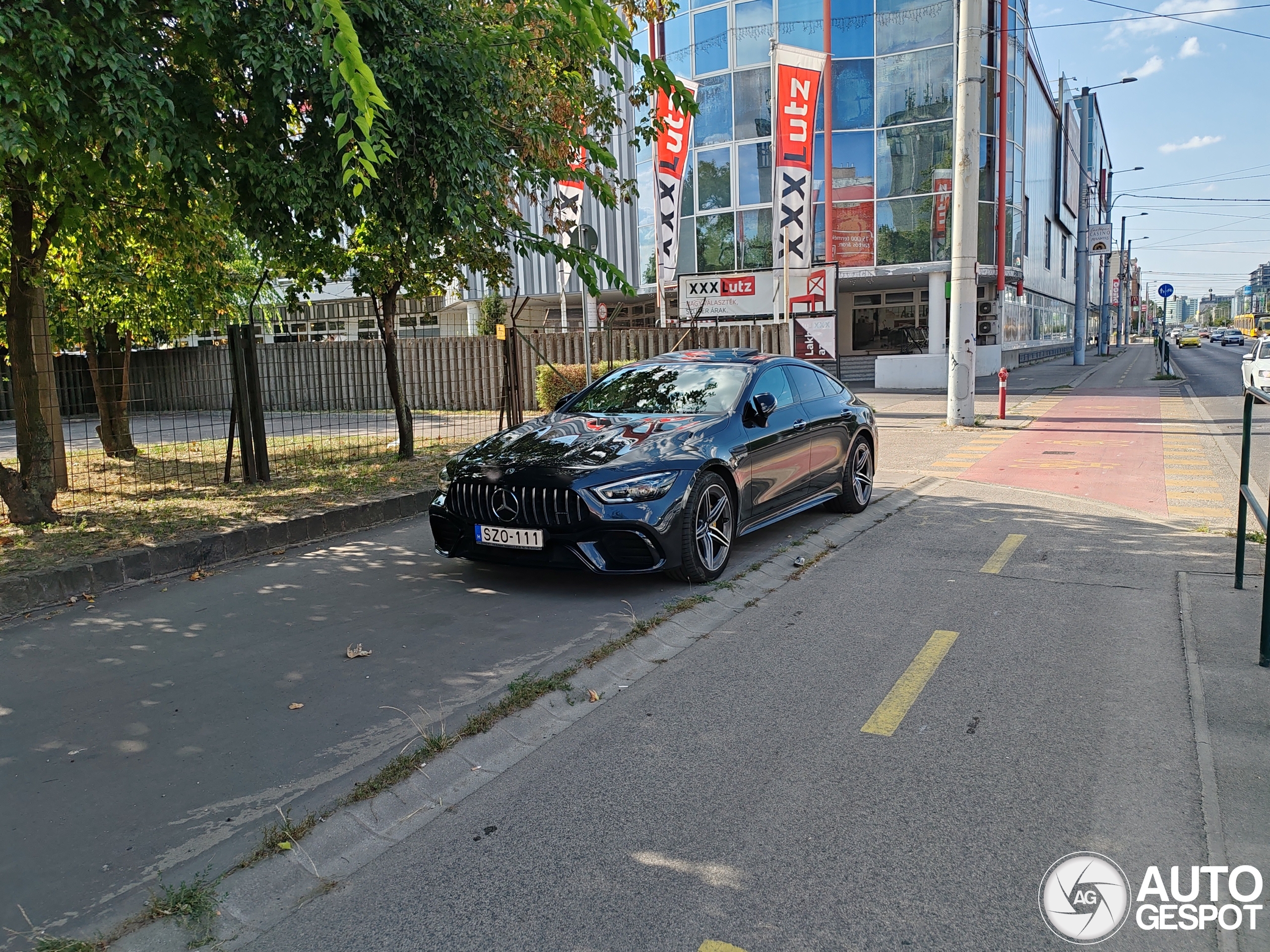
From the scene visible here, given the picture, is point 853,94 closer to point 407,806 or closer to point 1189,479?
point 1189,479

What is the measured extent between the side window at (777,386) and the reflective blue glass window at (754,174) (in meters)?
25.8

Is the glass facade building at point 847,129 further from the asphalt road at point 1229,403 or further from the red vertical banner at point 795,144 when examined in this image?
the asphalt road at point 1229,403

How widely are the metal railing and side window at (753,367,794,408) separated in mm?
3292

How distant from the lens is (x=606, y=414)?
7449 mm

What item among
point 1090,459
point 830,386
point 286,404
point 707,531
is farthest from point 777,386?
→ point 286,404

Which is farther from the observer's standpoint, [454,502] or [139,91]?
[454,502]

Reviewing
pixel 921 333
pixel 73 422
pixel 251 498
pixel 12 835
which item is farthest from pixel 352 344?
pixel 921 333

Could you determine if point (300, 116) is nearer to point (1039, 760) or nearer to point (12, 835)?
point (12, 835)

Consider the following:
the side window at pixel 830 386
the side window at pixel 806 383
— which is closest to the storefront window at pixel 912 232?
the side window at pixel 830 386

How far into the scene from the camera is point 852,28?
30.9 meters

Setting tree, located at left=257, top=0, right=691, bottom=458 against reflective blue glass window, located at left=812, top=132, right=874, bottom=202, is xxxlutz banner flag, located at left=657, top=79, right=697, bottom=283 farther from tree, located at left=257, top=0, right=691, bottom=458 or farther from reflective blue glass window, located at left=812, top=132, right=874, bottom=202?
tree, located at left=257, top=0, right=691, bottom=458

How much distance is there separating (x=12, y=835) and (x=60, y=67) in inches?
149

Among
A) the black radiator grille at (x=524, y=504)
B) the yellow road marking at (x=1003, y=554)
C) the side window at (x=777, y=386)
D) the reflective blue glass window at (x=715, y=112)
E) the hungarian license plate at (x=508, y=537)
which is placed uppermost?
the reflective blue glass window at (x=715, y=112)

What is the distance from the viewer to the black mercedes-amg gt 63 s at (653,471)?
600cm
